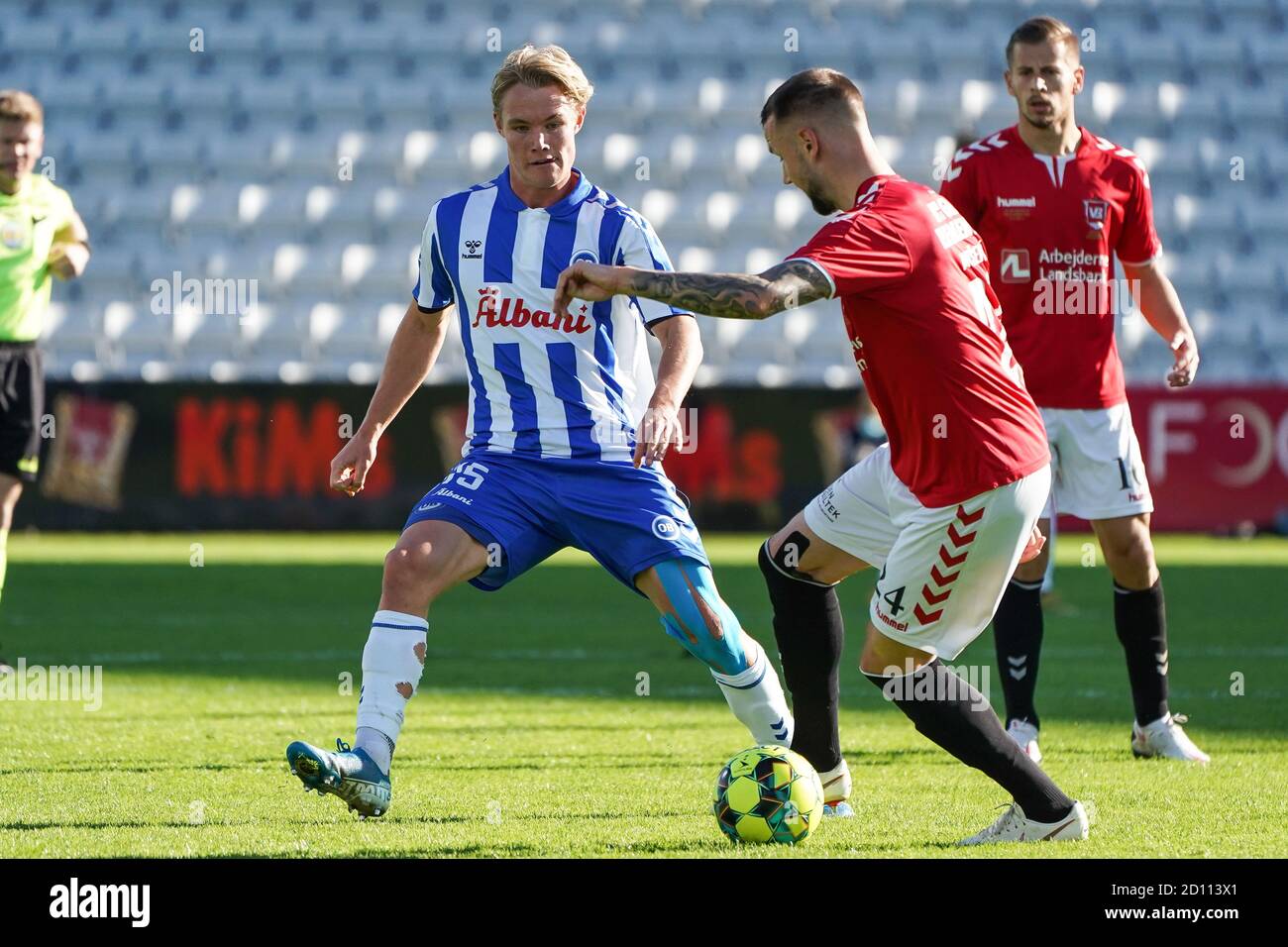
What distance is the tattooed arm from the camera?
394 cm

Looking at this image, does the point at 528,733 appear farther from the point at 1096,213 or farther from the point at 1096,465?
the point at 1096,213

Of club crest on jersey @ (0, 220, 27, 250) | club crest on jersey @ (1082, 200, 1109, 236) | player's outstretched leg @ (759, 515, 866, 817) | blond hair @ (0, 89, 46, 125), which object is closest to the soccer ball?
player's outstretched leg @ (759, 515, 866, 817)

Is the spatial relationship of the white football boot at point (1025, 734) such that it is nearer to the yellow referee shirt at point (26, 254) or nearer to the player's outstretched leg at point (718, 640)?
the player's outstretched leg at point (718, 640)

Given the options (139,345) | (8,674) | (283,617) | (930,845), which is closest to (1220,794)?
(930,845)

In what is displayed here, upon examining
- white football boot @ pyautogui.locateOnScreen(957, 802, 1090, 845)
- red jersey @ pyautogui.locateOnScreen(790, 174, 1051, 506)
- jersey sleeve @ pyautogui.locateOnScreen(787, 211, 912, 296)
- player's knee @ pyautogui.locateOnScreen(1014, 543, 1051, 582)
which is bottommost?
white football boot @ pyautogui.locateOnScreen(957, 802, 1090, 845)

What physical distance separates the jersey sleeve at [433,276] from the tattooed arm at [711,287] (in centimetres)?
106

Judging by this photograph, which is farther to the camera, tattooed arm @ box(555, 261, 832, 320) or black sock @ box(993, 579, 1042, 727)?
black sock @ box(993, 579, 1042, 727)

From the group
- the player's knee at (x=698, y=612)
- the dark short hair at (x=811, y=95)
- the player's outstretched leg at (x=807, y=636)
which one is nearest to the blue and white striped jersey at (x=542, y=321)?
the player's knee at (x=698, y=612)

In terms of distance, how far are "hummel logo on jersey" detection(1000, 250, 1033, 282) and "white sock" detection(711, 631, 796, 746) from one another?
192 centimetres

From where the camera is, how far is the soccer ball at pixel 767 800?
4.37 meters

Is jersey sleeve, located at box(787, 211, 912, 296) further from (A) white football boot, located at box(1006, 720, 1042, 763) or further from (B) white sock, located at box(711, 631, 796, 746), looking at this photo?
(A) white football boot, located at box(1006, 720, 1042, 763)

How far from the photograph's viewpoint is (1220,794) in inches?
199

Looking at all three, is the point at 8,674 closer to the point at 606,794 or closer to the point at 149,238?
the point at 606,794
